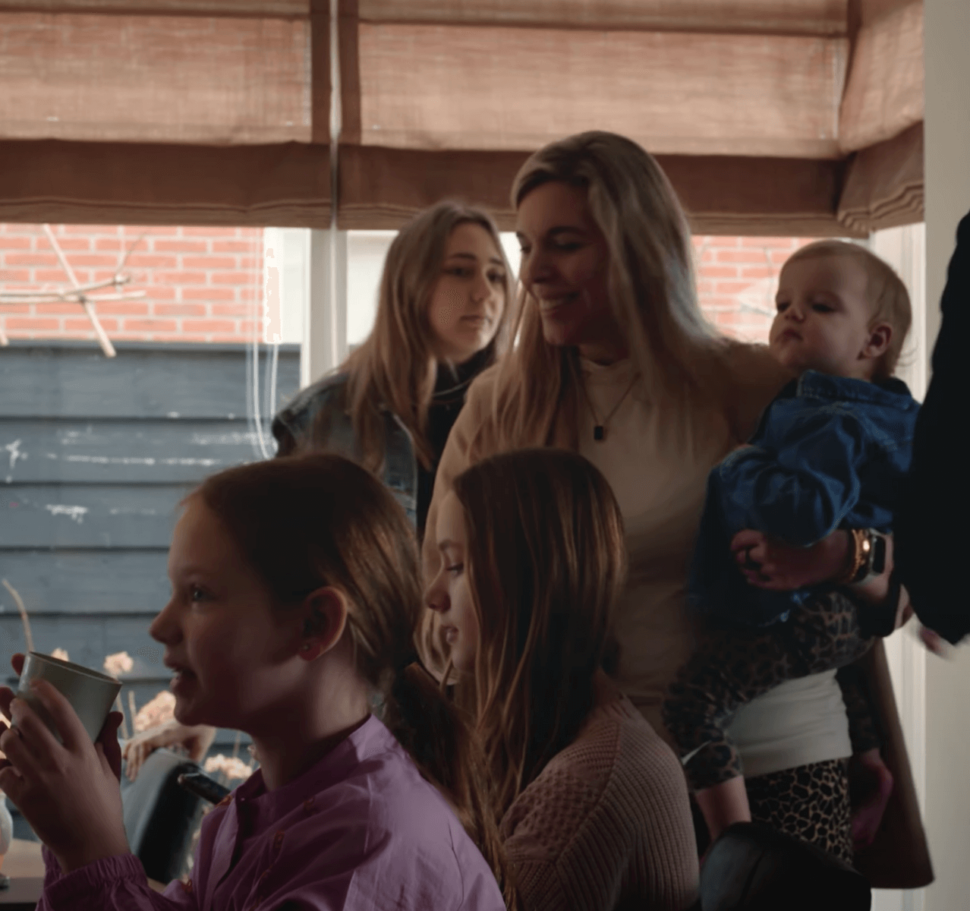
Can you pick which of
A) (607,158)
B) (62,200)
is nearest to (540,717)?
(607,158)

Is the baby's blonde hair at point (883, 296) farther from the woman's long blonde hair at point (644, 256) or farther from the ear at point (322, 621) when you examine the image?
the ear at point (322, 621)

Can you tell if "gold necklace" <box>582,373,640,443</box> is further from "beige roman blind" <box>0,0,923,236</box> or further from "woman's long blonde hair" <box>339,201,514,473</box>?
"beige roman blind" <box>0,0,923,236</box>

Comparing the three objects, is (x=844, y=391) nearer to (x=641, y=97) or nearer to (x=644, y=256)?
(x=644, y=256)

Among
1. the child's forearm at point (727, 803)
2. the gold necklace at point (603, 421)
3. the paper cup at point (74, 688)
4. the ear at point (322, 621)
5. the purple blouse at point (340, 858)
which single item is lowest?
the child's forearm at point (727, 803)

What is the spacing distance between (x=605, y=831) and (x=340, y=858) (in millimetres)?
446

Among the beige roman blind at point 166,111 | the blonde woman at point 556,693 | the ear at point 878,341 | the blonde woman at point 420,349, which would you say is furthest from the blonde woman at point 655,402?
the beige roman blind at point 166,111

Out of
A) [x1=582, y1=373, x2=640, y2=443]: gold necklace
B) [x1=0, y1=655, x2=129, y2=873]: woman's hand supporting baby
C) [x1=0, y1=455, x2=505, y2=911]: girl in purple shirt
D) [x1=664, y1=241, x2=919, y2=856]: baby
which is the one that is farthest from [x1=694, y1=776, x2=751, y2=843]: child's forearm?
[x1=0, y1=655, x2=129, y2=873]: woman's hand supporting baby

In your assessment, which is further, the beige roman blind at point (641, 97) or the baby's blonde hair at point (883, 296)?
the beige roman blind at point (641, 97)

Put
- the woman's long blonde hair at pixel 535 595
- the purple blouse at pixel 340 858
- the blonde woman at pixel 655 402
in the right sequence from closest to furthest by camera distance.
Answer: the purple blouse at pixel 340 858 → the woman's long blonde hair at pixel 535 595 → the blonde woman at pixel 655 402

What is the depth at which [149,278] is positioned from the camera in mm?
2973

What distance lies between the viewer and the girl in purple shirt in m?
0.93

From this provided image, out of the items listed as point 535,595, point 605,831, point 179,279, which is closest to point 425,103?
point 179,279

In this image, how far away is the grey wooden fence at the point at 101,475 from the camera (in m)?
2.96

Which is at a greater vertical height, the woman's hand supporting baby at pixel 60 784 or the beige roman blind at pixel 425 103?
the beige roman blind at pixel 425 103
